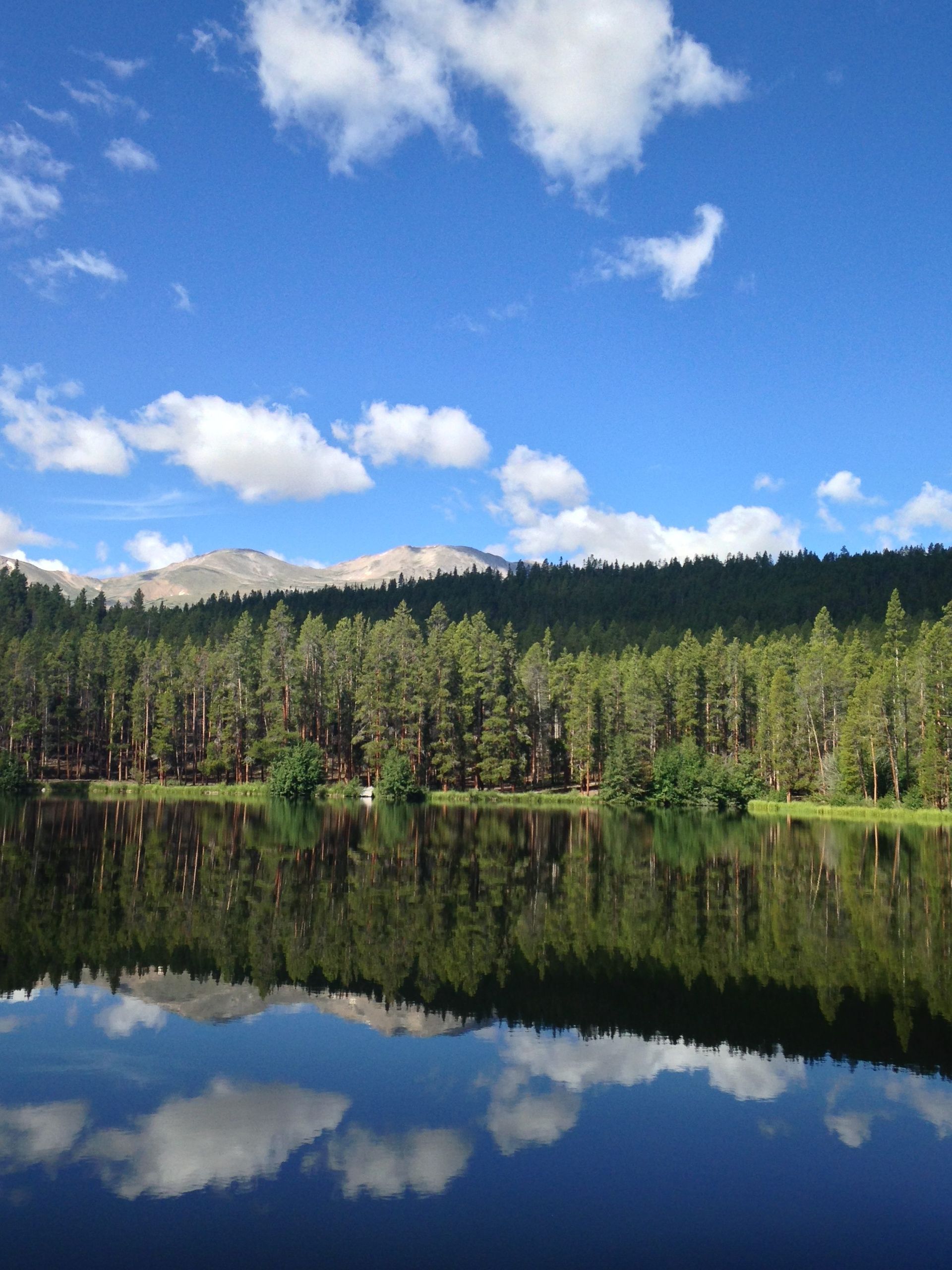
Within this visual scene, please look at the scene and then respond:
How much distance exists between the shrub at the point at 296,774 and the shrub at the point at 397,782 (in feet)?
21.7

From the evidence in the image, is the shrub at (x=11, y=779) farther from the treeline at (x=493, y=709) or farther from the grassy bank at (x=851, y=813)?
the grassy bank at (x=851, y=813)

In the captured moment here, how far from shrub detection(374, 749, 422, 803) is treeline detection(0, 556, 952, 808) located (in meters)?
3.85

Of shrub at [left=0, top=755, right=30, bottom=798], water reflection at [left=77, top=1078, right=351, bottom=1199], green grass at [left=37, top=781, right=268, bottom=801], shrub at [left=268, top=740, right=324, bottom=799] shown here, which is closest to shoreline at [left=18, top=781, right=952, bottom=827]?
green grass at [left=37, top=781, right=268, bottom=801]

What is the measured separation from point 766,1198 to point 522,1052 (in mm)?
5500

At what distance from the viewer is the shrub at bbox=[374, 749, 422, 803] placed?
86.9 m

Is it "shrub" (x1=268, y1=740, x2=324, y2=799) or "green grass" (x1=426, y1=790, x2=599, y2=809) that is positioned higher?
"shrub" (x1=268, y1=740, x2=324, y2=799)

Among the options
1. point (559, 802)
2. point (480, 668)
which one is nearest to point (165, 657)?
point (480, 668)

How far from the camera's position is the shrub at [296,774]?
8756 cm

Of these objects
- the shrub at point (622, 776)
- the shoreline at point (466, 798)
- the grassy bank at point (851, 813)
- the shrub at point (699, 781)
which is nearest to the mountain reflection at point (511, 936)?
the grassy bank at point (851, 813)

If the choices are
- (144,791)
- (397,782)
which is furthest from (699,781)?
(144,791)

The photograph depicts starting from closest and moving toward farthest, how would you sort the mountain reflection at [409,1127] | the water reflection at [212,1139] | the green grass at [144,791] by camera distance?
the water reflection at [212,1139], the mountain reflection at [409,1127], the green grass at [144,791]

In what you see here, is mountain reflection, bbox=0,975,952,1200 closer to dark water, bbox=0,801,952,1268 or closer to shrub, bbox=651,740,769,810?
dark water, bbox=0,801,952,1268

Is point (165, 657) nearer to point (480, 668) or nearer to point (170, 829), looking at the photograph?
point (480, 668)

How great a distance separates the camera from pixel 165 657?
116 m
